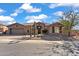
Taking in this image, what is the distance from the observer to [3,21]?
470cm

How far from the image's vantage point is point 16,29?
481cm

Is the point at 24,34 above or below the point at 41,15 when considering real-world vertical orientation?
below

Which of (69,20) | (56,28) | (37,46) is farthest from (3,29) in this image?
(69,20)

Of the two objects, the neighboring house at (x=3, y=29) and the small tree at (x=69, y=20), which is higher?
the small tree at (x=69, y=20)

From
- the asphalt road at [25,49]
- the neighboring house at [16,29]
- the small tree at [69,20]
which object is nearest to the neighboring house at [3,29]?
the neighboring house at [16,29]

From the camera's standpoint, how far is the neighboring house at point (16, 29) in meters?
4.70

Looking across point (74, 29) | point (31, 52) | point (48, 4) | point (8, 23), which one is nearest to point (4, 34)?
point (8, 23)

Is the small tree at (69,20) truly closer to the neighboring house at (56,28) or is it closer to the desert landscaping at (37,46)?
the neighboring house at (56,28)

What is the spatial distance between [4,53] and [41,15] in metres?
0.98

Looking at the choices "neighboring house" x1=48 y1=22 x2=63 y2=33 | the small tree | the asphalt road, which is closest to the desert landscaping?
the asphalt road

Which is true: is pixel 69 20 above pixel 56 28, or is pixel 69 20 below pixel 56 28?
above

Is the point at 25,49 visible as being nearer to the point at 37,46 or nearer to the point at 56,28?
the point at 37,46

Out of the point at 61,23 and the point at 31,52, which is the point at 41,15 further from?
the point at 31,52

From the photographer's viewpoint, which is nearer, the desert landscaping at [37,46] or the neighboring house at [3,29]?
the desert landscaping at [37,46]
